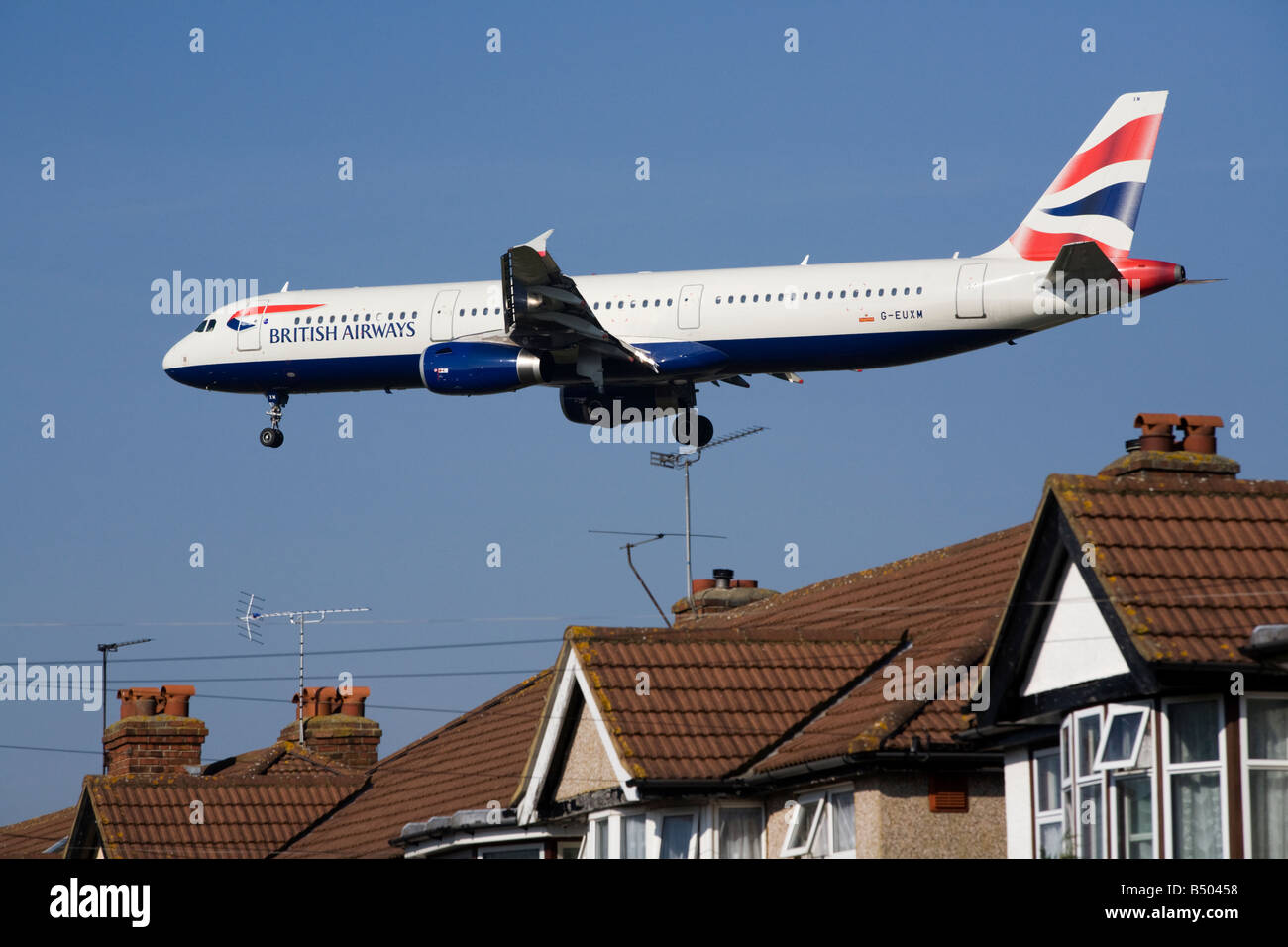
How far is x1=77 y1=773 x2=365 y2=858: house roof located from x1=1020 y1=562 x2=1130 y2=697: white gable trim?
17.8m

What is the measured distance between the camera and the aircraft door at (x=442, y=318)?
42562 mm

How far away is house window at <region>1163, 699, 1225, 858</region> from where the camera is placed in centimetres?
1623

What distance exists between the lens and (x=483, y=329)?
42.4m

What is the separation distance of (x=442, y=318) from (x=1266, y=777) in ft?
93.7

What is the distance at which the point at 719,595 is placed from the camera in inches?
1340

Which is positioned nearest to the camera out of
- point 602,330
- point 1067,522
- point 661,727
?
point 1067,522

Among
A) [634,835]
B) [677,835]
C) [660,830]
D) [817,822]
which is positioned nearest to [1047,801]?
[817,822]

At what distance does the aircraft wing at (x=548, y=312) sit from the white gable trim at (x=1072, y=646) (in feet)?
70.8

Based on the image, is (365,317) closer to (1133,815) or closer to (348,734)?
(348,734)

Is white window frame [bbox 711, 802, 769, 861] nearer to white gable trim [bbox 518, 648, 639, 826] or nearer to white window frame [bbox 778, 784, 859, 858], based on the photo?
white window frame [bbox 778, 784, 859, 858]

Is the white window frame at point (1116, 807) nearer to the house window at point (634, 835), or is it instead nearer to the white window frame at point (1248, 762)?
the white window frame at point (1248, 762)
